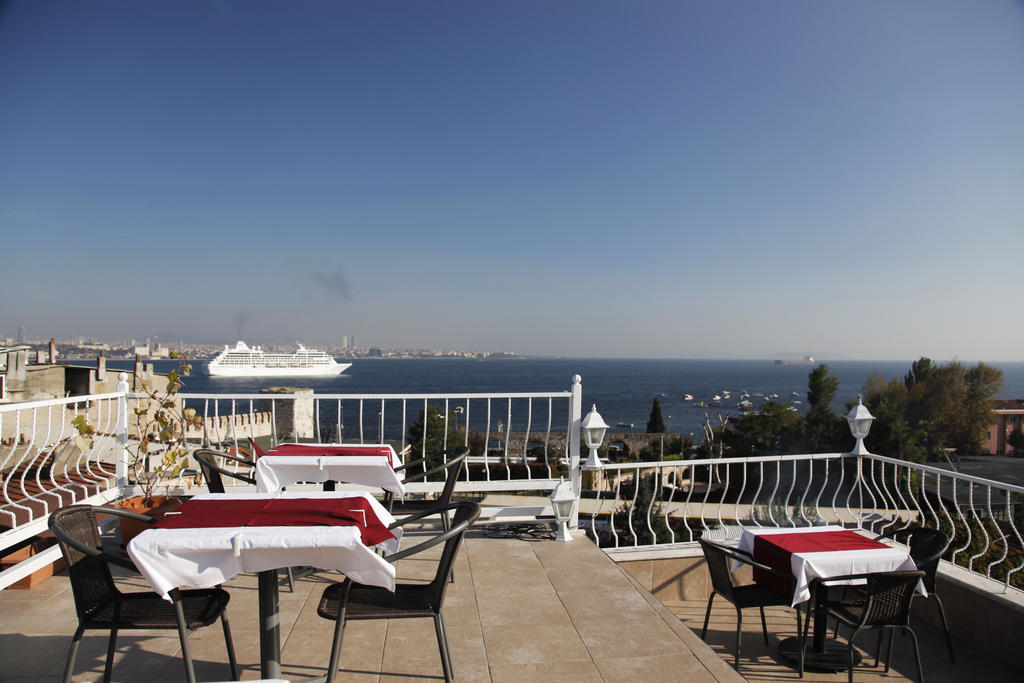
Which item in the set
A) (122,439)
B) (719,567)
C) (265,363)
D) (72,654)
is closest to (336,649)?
(72,654)

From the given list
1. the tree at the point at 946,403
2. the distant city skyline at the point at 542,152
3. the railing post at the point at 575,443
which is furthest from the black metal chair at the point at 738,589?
the tree at the point at 946,403

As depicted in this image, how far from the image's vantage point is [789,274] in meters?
33.7

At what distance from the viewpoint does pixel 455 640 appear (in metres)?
2.91

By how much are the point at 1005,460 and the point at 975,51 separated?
151ft

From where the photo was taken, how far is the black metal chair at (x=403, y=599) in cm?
211

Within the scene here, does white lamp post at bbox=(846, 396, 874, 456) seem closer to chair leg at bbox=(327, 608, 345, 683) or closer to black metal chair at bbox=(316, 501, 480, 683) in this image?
black metal chair at bbox=(316, 501, 480, 683)

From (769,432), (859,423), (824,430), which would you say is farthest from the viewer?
(824,430)

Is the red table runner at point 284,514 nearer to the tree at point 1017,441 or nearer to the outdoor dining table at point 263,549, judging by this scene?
the outdoor dining table at point 263,549

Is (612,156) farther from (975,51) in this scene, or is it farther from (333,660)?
(333,660)

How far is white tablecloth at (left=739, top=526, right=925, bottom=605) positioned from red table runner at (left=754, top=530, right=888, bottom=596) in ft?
0.19

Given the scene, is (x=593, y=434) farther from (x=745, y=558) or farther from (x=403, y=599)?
(x=403, y=599)

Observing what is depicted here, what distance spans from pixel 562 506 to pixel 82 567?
10.0 ft

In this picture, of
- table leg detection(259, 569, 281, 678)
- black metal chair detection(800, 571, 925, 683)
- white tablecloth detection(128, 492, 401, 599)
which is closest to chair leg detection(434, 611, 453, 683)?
white tablecloth detection(128, 492, 401, 599)

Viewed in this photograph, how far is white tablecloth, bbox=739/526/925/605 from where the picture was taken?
3332 millimetres
